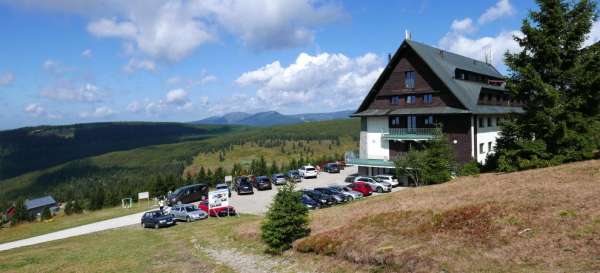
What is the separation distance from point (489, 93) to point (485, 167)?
1597cm

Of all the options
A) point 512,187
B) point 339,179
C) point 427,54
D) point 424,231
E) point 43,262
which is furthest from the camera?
point 339,179

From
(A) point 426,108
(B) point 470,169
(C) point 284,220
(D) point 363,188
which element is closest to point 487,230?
(C) point 284,220

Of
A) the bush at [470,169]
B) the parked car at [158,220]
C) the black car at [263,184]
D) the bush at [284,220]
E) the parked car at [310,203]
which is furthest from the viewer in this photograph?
the black car at [263,184]

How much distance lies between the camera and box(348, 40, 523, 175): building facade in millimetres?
44531

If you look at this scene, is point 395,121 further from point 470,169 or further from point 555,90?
point 555,90

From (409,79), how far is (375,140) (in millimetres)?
8991

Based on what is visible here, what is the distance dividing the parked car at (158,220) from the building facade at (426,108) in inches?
1012

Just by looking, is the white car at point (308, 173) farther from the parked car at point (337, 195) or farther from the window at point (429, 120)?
the parked car at point (337, 195)

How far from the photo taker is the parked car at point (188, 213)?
123 ft

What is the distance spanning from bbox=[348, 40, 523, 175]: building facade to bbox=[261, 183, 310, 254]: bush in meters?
24.2

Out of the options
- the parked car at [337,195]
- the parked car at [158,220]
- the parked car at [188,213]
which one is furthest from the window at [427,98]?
the parked car at [158,220]

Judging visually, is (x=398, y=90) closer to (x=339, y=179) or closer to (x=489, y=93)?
(x=489, y=93)

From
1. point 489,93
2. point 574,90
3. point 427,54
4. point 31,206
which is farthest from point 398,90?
point 31,206

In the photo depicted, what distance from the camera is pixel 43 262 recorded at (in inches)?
942
